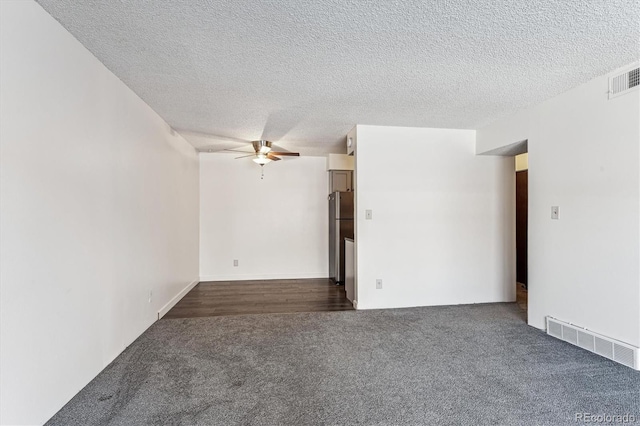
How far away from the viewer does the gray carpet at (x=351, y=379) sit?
5.75 ft

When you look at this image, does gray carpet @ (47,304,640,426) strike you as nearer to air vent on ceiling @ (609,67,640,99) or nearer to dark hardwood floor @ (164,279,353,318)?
dark hardwood floor @ (164,279,353,318)

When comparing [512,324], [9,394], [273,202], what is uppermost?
[273,202]

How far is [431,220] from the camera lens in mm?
3957

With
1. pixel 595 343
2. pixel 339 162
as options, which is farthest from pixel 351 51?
pixel 339 162

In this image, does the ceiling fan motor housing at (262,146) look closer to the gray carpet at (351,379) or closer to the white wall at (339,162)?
the white wall at (339,162)

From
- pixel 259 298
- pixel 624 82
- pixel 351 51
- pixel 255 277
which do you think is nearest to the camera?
pixel 351 51

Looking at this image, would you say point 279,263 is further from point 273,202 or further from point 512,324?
point 512,324

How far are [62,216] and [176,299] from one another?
8.35ft

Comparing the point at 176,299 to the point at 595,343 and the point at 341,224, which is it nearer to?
the point at 341,224

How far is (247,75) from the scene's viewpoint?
7.91ft

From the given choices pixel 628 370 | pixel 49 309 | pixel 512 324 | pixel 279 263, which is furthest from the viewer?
pixel 279 263

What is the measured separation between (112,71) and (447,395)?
136 inches

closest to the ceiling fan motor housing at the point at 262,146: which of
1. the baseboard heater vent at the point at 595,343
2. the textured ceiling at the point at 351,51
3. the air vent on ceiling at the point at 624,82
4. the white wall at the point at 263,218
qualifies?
the textured ceiling at the point at 351,51

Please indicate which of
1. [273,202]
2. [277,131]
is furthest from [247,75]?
[273,202]
